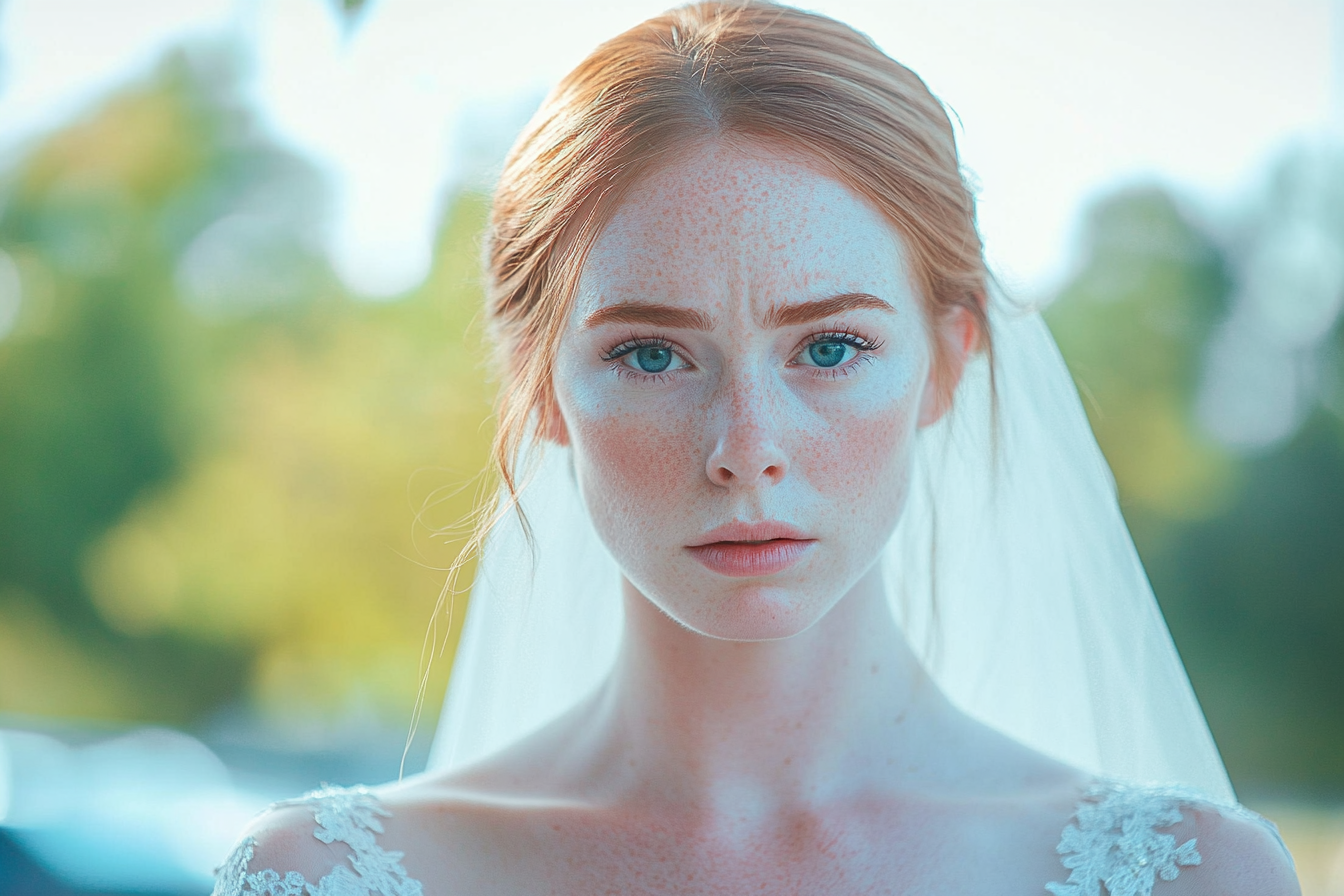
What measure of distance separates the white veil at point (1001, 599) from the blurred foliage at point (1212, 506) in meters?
2.49

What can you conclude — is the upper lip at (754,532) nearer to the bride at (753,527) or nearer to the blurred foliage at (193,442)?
the bride at (753,527)

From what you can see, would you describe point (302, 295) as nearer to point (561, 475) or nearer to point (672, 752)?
point (561, 475)

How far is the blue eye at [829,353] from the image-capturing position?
1180mm

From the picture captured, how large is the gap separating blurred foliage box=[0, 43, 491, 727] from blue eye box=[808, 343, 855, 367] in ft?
12.5

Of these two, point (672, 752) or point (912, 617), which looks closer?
point (672, 752)

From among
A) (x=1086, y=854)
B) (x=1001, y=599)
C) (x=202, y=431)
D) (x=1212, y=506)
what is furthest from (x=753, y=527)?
(x=202, y=431)

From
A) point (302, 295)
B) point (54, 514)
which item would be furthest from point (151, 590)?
point (302, 295)

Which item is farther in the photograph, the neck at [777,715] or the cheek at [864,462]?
the neck at [777,715]

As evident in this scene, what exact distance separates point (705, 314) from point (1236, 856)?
754 mm

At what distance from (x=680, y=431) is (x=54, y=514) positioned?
16.5ft

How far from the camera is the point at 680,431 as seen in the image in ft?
3.76

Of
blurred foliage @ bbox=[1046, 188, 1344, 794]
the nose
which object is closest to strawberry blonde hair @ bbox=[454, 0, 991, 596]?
the nose

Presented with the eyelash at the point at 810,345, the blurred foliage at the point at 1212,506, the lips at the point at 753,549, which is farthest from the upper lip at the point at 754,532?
the blurred foliage at the point at 1212,506

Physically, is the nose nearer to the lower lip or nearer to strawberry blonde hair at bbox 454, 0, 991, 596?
the lower lip
